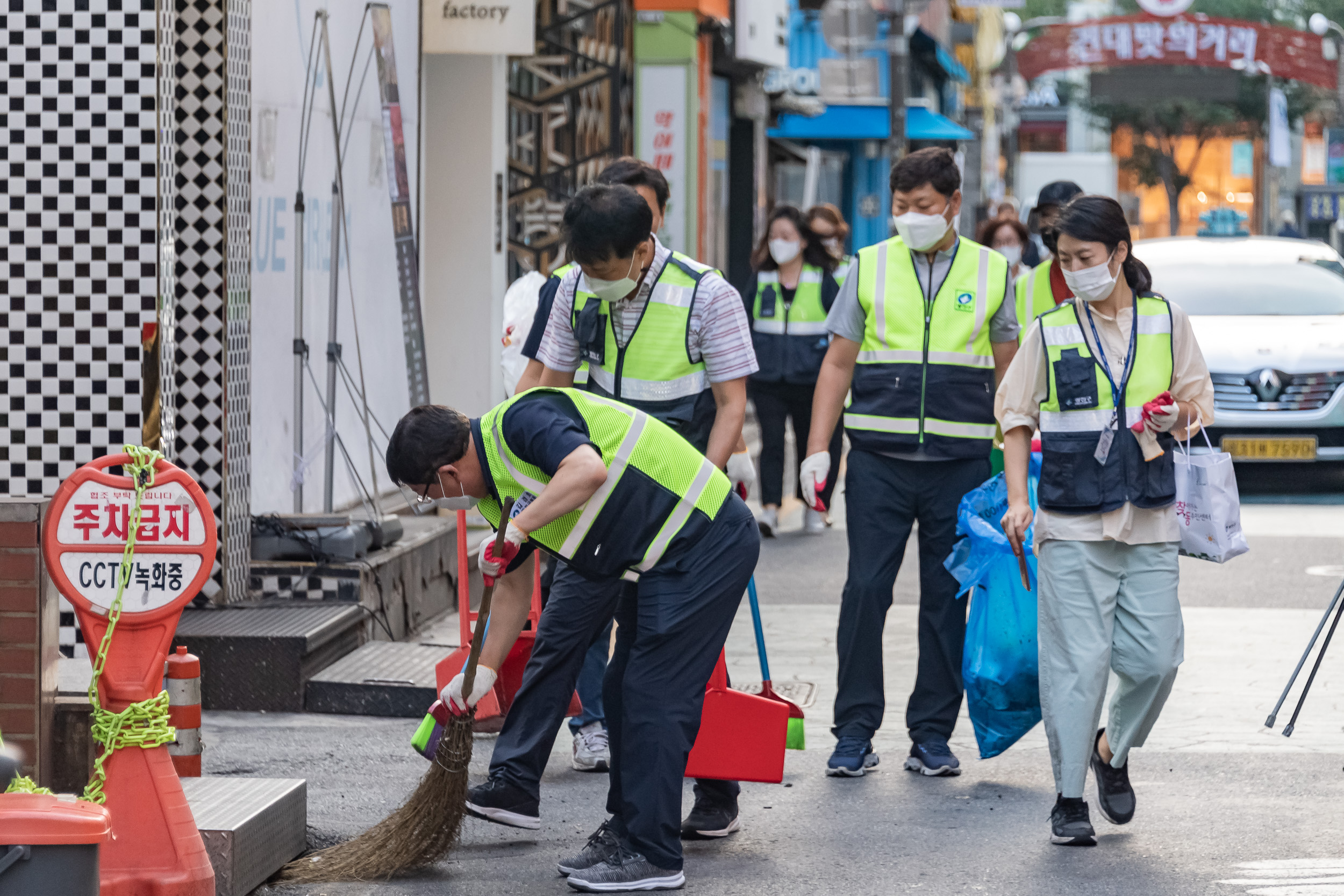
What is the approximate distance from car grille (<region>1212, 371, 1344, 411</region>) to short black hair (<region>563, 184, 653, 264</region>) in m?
8.37

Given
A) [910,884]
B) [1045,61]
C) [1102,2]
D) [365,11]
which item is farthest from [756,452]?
[1102,2]

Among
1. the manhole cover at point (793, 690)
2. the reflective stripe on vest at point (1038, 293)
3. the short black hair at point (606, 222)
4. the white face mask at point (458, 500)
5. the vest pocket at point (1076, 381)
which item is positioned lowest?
the manhole cover at point (793, 690)

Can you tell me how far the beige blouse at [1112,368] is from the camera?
5.15 meters

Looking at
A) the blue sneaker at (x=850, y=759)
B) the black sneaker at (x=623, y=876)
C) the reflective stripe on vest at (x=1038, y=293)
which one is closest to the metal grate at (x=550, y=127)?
the reflective stripe on vest at (x=1038, y=293)

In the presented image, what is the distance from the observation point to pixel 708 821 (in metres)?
5.22

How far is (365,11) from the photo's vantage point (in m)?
9.89

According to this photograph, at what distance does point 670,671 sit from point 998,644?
147 cm

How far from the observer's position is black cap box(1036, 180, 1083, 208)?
25.7 ft

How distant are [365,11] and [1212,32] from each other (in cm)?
3104

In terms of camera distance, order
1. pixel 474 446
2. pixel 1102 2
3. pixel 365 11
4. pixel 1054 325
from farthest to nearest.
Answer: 1. pixel 1102 2
2. pixel 365 11
3. pixel 1054 325
4. pixel 474 446

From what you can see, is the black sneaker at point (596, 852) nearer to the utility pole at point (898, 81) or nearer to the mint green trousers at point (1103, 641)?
the mint green trousers at point (1103, 641)

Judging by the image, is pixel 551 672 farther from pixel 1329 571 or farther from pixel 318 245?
pixel 1329 571

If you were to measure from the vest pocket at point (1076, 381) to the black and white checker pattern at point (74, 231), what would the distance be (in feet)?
11.1

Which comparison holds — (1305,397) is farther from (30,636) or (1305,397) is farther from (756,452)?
(30,636)
